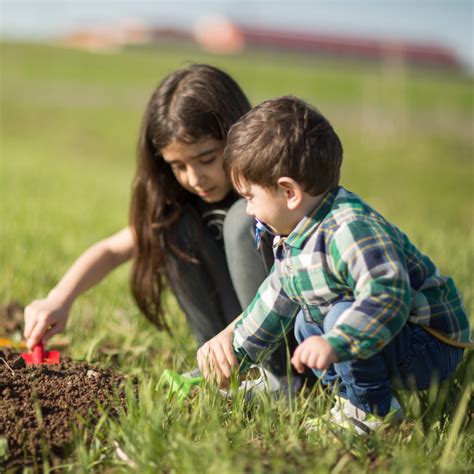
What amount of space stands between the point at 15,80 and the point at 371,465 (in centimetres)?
2378

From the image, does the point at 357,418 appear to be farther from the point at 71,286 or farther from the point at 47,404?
the point at 71,286

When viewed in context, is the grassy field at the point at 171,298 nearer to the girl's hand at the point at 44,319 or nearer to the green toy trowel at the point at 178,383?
the green toy trowel at the point at 178,383

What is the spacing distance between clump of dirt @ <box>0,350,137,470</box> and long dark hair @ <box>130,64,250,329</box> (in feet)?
2.17

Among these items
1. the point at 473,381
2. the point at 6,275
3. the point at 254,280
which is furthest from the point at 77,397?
the point at 6,275

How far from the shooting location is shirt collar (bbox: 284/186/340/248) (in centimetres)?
192

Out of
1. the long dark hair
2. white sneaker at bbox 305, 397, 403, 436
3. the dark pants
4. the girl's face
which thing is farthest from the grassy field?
the girl's face

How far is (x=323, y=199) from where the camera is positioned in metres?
1.94

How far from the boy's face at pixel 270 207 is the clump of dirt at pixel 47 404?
60 cm

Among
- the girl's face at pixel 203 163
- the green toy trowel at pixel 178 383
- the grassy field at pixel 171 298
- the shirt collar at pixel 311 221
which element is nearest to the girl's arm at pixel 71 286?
the grassy field at pixel 171 298

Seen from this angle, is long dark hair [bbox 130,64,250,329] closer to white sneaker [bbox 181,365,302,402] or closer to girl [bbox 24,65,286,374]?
girl [bbox 24,65,286,374]

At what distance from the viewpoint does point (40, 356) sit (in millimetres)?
2436

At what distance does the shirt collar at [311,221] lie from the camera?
192 centimetres

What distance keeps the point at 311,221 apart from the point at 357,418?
22.4 inches

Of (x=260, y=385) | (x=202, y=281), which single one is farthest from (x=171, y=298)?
(x=260, y=385)
